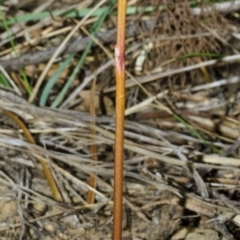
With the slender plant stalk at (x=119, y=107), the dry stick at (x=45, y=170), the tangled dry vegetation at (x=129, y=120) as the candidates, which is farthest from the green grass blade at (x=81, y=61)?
the slender plant stalk at (x=119, y=107)

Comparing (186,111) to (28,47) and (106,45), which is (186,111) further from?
(28,47)

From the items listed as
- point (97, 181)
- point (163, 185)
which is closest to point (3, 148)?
point (97, 181)

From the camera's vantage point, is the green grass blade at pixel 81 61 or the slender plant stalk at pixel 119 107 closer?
the slender plant stalk at pixel 119 107

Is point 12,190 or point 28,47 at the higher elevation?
point 28,47

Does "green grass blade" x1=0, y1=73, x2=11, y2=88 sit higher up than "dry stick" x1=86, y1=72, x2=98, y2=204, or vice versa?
"green grass blade" x1=0, y1=73, x2=11, y2=88

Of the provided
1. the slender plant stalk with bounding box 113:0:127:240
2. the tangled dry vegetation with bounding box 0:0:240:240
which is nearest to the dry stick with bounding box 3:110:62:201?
the tangled dry vegetation with bounding box 0:0:240:240

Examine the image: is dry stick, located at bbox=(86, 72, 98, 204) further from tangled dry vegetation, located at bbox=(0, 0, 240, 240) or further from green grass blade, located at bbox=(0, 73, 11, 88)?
green grass blade, located at bbox=(0, 73, 11, 88)

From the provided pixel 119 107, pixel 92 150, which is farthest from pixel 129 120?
pixel 119 107

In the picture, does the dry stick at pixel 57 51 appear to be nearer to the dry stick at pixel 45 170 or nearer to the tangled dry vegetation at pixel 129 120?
the tangled dry vegetation at pixel 129 120
